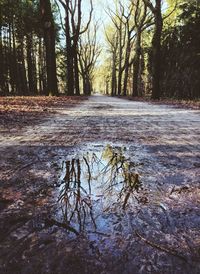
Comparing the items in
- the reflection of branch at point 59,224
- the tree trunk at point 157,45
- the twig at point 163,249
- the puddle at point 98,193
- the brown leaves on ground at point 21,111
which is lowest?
the twig at point 163,249

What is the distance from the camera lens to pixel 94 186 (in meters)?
2.25

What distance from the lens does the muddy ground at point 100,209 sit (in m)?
1.34

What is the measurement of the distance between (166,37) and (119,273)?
2486cm

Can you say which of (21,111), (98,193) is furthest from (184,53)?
(98,193)

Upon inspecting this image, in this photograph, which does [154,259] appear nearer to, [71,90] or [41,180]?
[41,180]

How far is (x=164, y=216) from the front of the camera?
177 centimetres

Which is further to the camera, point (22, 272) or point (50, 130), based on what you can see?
point (50, 130)

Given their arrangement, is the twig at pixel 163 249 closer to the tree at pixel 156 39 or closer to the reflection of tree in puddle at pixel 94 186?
the reflection of tree in puddle at pixel 94 186

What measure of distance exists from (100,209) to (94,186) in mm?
416

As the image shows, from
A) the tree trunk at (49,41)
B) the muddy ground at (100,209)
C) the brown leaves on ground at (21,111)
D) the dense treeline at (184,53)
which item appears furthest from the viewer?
the dense treeline at (184,53)

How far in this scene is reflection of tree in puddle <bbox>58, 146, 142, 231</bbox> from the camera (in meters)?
1.79

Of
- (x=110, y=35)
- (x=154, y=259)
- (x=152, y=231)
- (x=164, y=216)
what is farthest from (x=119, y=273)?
(x=110, y=35)

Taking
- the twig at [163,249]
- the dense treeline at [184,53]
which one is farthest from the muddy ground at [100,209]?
the dense treeline at [184,53]

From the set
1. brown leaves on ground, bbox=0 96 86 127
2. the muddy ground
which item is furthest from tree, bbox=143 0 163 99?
the muddy ground
